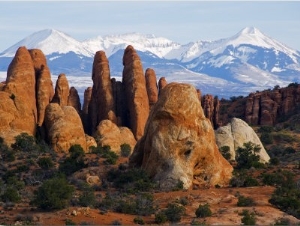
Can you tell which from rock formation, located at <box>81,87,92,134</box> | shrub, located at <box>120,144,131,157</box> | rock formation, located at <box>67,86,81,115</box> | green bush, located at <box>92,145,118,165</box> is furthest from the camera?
rock formation, located at <box>81,87,92,134</box>

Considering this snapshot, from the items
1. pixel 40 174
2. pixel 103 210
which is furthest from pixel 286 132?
pixel 103 210

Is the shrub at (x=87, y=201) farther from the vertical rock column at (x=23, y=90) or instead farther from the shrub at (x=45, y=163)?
the vertical rock column at (x=23, y=90)

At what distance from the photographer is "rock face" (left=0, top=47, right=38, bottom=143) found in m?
65.6

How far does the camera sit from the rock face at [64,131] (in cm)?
6394

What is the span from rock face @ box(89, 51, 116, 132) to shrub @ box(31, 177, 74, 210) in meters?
41.0

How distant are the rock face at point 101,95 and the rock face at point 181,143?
33.2 meters

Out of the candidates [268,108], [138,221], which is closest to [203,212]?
[138,221]

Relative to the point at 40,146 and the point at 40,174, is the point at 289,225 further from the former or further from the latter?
the point at 40,146

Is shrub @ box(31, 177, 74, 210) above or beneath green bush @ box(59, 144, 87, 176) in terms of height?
above

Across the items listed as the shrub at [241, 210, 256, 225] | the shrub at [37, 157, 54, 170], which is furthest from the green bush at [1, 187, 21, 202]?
the shrub at [37, 157, 54, 170]

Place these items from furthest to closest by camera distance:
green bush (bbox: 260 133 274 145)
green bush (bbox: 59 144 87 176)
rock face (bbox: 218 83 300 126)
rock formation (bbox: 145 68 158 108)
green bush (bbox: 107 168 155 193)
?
rock face (bbox: 218 83 300 126), rock formation (bbox: 145 68 158 108), green bush (bbox: 260 133 274 145), green bush (bbox: 59 144 87 176), green bush (bbox: 107 168 155 193)

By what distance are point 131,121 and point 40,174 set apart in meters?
28.3

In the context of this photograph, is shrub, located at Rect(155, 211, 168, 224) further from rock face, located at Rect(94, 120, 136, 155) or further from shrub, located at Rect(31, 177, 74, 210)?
rock face, located at Rect(94, 120, 136, 155)

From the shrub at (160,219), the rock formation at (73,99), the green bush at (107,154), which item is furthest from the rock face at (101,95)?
the shrub at (160,219)
